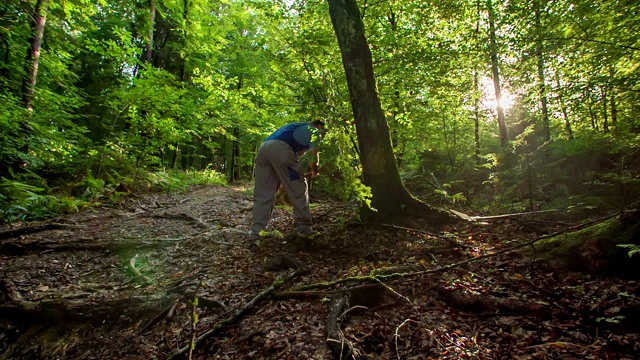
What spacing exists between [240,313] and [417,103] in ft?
26.2

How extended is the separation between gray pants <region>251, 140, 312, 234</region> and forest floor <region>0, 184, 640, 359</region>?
0.41 metres

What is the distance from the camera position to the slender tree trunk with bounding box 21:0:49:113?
7.93m

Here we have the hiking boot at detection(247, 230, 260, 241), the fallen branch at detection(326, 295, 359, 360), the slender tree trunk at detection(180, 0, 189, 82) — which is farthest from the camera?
the slender tree trunk at detection(180, 0, 189, 82)

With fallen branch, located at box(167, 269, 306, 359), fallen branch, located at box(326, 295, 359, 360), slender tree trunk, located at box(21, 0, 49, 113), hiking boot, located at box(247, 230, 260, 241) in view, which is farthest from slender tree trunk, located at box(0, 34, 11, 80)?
fallen branch, located at box(326, 295, 359, 360)

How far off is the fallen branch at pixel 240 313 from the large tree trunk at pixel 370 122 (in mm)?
2139

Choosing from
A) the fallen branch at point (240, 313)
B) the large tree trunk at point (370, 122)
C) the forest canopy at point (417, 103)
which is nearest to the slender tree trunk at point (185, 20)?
the forest canopy at point (417, 103)

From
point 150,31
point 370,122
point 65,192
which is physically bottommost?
point 65,192

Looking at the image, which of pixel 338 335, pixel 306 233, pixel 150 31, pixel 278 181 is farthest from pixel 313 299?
pixel 150 31

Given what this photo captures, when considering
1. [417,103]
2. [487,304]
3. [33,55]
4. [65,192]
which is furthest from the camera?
[417,103]

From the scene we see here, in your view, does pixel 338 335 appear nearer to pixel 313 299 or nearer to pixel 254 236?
pixel 313 299

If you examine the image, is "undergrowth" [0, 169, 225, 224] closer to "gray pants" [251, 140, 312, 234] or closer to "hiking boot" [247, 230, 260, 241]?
"hiking boot" [247, 230, 260, 241]

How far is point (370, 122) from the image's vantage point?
16.1 feet

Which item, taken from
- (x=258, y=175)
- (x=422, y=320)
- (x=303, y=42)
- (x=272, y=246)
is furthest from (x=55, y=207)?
(x=422, y=320)

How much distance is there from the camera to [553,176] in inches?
259
